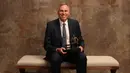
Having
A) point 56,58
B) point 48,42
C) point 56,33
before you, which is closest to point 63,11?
point 56,33

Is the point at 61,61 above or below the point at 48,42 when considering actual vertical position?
below

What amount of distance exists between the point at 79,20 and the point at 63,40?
2.22 ft

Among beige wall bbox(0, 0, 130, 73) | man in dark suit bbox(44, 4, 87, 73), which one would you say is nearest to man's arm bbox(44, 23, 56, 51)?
man in dark suit bbox(44, 4, 87, 73)

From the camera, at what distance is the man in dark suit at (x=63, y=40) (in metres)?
4.23

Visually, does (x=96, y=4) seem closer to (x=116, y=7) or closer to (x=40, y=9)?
(x=116, y=7)

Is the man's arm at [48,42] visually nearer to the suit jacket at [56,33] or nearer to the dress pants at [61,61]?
the suit jacket at [56,33]

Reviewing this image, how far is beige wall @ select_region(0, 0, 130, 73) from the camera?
496 cm

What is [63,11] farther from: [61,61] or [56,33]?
[61,61]

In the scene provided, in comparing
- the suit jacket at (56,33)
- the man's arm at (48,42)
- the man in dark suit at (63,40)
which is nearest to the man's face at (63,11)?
the man in dark suit at (63,40)

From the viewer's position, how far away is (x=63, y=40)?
14.8ft

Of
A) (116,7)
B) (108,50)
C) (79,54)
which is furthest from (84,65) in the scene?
(116,7)

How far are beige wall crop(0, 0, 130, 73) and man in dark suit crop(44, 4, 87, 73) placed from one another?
1.59 ft

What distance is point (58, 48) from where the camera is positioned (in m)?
4.30

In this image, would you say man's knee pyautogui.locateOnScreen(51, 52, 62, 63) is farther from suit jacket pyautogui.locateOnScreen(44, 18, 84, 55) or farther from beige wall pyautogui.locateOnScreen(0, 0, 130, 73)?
beige wall pyautogui.locateOnScreen(0, 0, 130, 73)
